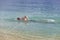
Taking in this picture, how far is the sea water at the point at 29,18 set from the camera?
1.53 meters

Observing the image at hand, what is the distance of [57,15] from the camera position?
4.99 ft

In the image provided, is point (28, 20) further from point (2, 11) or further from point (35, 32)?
point (2, 11)

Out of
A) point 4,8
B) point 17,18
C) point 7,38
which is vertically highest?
point 4,8

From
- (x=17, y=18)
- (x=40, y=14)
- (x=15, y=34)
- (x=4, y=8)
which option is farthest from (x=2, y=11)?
(x=40, y=14)

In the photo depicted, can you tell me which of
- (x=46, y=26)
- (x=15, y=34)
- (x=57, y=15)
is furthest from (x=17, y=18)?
(x=57, y=15)

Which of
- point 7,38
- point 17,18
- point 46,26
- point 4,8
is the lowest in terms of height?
point 7,38

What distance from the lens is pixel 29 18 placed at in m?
1.58

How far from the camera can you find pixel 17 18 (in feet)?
5.21

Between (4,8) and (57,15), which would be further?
(4,8)

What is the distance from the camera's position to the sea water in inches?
60.1

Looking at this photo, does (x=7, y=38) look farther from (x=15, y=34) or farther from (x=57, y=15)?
(x=57, y=15)

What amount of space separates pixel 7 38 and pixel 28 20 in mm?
317

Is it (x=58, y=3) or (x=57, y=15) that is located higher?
(x=58, y=3)

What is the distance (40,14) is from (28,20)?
0.50ft
